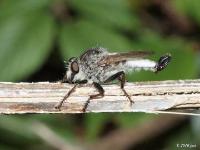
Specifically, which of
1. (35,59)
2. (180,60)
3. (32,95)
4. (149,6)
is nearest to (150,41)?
(180,60)

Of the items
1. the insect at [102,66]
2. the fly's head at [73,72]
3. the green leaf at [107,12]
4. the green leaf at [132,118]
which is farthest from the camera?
the green leaf at [107,12]

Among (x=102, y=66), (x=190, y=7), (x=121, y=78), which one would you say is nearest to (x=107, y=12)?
(x=190, y=7)

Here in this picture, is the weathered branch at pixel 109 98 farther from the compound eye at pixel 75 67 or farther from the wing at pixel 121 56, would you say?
the compound eye at pixel 75 67

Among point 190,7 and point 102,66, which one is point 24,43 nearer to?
point 102,66

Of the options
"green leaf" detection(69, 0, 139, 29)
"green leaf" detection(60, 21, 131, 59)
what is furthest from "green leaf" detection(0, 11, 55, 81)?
"green leaf" detection(69, 0, 139, 29)

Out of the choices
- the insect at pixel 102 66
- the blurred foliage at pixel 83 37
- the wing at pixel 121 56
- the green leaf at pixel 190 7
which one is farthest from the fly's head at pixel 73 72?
the green leaf at pixel 190 7

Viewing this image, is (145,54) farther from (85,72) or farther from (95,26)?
(95,26)
